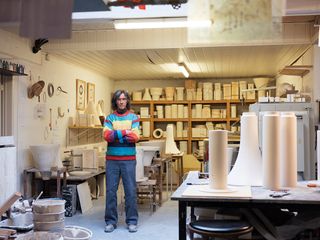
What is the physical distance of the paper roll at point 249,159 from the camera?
289 cm

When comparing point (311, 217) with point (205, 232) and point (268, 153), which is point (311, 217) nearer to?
point (268, 153)

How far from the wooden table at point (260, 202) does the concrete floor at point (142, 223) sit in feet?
6.86

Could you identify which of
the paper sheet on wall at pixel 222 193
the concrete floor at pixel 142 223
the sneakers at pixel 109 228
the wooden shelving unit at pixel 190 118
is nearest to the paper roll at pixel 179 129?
the wooden shelving unit at pixel 190 118

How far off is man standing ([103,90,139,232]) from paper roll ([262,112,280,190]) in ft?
7.14

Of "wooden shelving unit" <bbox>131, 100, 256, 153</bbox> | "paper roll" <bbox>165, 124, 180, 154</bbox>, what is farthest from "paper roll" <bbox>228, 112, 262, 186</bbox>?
"wooden shelving unit" <bbox>131, 100, 256, 153</bbox>

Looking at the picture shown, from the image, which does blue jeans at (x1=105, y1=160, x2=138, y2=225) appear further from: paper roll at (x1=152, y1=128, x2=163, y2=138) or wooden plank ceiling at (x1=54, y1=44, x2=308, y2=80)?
paper roll at (x1=152, y1=128, x2=163, y2=138)

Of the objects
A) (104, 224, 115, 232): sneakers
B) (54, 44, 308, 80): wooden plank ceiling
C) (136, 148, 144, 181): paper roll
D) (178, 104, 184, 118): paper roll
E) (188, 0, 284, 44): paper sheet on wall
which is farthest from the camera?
(178, 104, 184, 118): paper roll

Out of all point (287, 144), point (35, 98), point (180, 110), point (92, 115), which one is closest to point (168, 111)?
point (180, 110)

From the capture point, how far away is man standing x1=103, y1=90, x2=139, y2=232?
4.70m

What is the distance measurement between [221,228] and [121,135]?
245 cm

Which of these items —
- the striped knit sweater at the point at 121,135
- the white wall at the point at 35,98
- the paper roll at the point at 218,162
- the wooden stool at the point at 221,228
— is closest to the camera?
the wooden stool at the point at 221,228

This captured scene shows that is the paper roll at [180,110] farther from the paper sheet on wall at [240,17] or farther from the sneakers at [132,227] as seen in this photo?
the paper sheet on wall at [240,17]

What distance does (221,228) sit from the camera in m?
2.37

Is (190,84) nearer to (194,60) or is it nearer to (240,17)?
(194,60)
